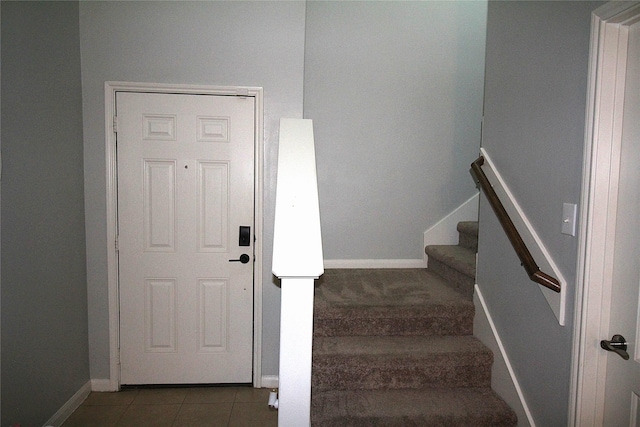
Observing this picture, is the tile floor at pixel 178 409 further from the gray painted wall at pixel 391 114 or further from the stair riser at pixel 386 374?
the gray painted wall at pixel 391 114

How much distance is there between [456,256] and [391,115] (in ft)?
4.54

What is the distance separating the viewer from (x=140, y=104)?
2.37 m

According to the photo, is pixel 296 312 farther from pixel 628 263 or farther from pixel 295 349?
pixel 628 263

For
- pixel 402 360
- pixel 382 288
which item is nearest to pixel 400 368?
pixel 402 360

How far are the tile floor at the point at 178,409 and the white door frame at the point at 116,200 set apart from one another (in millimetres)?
132

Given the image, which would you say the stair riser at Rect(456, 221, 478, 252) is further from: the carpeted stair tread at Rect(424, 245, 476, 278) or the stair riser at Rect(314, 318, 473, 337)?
the stair riser at Rect(314, 318, 473, 337)

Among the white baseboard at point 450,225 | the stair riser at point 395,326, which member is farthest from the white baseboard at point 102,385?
the white baseboard at point 450,225

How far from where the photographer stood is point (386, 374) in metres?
1.91

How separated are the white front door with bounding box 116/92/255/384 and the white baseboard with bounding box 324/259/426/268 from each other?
3.28ft

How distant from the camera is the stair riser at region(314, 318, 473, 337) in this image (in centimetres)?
214

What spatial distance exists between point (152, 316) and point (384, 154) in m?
2.28

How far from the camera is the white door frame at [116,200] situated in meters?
2.35

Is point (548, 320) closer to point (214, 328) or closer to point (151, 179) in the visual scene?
point (214, 328)

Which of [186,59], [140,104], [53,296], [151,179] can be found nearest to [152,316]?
[53,296]
